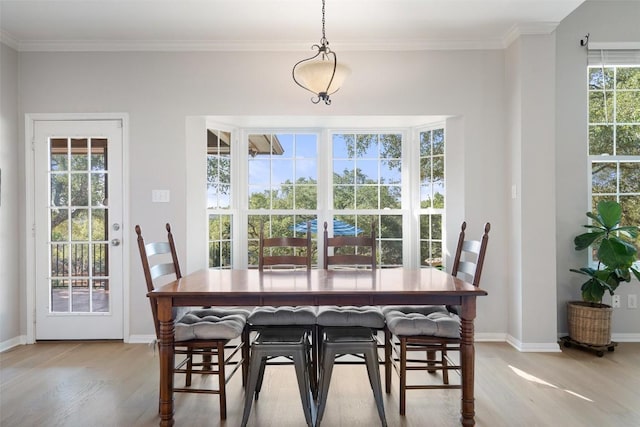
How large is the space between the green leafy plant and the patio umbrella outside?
1978mm

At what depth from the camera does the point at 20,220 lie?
355 cm

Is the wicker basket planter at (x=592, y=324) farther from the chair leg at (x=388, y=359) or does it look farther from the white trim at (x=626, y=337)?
the chair leg at (x=388, y=359)

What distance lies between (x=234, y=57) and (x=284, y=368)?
8.93ft

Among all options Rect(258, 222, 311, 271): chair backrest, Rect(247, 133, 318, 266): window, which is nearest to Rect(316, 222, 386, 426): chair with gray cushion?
Rect(258, 222, 311, 271): chair backrest

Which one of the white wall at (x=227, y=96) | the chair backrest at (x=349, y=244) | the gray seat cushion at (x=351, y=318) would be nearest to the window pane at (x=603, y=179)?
the white wall at (x=227, y=96)

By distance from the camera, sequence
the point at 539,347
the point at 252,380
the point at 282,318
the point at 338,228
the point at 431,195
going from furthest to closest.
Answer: the point at 338,228, the point at 431,195, the point at 539,347, the point at 282,318, the point at 252,380

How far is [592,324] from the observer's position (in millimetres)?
3178

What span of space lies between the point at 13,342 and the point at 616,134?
5.78 m

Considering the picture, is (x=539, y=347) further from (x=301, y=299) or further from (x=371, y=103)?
(x=371, y=103)

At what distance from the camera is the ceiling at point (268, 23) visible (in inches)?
116

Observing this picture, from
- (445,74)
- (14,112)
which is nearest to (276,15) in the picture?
(445,74)

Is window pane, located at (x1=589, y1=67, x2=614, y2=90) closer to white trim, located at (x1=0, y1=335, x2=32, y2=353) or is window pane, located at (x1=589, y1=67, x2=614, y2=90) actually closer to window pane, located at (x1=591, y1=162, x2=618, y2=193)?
window pane, located at (x1=591, y1=162, x2=618, y2=193)

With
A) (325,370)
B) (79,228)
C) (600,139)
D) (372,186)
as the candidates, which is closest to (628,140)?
(600,139)

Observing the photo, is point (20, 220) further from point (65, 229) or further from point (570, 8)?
point (570, 8)
